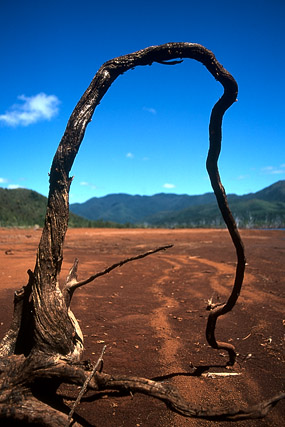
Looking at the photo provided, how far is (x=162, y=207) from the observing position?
178625mm

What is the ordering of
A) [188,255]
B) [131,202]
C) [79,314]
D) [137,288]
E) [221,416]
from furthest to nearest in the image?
[131,202] < [188,255] < [137,288] < [79,314] < [221,416]

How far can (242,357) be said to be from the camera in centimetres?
380

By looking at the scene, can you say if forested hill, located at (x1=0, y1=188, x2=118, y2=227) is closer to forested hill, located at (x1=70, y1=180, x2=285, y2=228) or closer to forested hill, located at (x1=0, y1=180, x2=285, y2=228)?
forested hill, located at (x1=0, y1=180, x2=285, y2=228)

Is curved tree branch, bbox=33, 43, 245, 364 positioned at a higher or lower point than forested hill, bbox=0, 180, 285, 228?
lower

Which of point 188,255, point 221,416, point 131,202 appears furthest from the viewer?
point 131,202

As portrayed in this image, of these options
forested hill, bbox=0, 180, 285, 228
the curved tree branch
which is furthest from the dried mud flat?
forested hill, bbox=0, 180, 285, 228

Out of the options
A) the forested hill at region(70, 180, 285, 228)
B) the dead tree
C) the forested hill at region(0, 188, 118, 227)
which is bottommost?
the dead tree

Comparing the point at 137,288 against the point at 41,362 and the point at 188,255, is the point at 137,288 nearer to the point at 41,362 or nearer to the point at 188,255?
the point at 41,362

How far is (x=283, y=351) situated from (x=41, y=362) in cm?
304

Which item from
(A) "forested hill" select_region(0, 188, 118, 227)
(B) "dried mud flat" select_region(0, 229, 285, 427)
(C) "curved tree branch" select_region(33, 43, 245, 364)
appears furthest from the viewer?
(A) "forested hill" select_region(0, 188, 118, 227)

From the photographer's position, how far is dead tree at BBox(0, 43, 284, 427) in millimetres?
2184

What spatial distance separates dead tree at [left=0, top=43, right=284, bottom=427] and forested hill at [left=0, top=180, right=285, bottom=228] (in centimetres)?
3957

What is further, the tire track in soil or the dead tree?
the tire track in soil

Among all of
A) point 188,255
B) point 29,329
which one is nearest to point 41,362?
point 29,329
